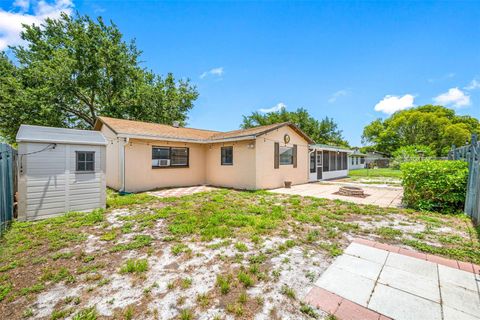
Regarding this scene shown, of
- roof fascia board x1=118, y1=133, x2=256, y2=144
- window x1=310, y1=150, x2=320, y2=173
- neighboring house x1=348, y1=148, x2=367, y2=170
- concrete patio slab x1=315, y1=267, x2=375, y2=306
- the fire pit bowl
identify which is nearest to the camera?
concrete patio slab x1=315, y1=267, x2=375, y2=306

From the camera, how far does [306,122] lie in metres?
29.5

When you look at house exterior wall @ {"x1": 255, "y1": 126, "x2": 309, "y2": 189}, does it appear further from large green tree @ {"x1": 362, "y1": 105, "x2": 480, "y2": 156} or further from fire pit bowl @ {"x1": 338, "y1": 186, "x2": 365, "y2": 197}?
large green tree @ {"x1": 362, "y1": 105, "x2": 480, "y2": 156}

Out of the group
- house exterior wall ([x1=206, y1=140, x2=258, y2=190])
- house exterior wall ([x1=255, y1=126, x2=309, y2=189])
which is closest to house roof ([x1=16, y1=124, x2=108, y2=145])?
house exterior wall ([x1=206, y1=140, x2=258, y2=190])

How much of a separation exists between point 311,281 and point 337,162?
1622 centimetres

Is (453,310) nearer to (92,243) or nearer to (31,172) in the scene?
(92,243)

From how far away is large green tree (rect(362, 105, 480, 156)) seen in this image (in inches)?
1243

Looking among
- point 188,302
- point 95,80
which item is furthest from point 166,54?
point 188,302

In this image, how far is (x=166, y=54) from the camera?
46.4 ft

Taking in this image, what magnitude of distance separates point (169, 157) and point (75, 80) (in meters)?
13.5

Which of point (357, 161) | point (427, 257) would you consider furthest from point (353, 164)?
point (427, 257)

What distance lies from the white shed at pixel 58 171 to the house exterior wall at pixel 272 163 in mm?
6313

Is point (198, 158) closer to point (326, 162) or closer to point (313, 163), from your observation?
point (313, 163)

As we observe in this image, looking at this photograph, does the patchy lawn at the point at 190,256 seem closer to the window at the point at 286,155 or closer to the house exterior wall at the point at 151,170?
the house exterior wall at the point at 151,170

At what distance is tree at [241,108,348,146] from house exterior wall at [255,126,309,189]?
1756 cm
